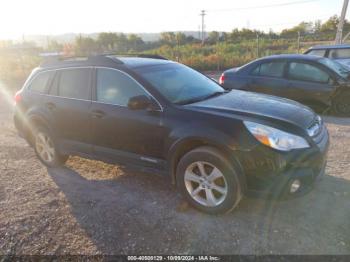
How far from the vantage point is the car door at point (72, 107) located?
173 inches

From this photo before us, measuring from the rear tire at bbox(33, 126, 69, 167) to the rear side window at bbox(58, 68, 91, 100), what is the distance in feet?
2.41

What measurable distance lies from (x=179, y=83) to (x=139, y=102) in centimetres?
78

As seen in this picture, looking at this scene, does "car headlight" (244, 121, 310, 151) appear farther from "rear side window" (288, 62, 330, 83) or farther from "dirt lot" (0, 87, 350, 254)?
"rear side window" (288, 62, 330, 83)

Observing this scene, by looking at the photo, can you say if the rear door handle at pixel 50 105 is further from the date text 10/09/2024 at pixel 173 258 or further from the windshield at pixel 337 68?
the windshield at pixel 337 68

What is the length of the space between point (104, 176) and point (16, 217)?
1348mm

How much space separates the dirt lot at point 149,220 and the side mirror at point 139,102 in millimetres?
1138

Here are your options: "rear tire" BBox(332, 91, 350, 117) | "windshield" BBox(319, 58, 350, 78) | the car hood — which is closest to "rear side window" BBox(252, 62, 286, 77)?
"windshield" BBox(319, 58, 350, 78)

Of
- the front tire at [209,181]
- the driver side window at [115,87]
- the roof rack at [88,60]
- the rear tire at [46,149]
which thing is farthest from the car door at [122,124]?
the rear tire at [46,149]

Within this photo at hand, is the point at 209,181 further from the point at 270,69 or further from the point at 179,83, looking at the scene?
the point at 270,69

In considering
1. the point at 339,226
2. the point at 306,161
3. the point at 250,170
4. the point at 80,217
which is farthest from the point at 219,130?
A: the point at 80,217

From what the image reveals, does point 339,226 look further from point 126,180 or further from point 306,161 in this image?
point 126,180

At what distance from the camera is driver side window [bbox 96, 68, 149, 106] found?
13.0 ft

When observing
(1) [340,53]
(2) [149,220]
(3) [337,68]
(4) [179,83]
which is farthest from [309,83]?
(2) [149,220]

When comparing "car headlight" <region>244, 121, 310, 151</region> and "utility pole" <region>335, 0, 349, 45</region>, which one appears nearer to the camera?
"car headlight" <region>244, 121, 310, 151</region>
